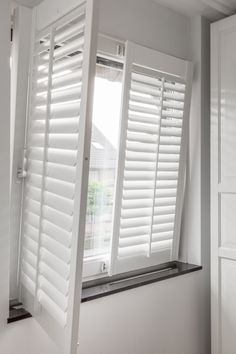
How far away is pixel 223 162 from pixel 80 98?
3.69 feet

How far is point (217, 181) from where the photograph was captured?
6.21 feet

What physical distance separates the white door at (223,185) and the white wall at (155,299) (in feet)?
0.31

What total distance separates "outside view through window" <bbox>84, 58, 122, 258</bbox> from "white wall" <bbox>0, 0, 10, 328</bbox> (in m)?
0.51

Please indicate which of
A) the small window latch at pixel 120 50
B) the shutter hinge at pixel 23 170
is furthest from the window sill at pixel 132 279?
the small window latch at pixel 120 50

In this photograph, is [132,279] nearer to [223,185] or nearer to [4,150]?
[223,185]

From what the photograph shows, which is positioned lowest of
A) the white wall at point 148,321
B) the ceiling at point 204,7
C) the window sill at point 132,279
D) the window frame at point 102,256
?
the white wall at point 148,321

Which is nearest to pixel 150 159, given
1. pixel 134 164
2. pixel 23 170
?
pixel 134 164

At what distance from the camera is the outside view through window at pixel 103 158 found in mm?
1673

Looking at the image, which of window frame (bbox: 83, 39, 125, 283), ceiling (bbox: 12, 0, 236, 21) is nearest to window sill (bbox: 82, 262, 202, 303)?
window frame (bbox: 83, 39, 125, 283)

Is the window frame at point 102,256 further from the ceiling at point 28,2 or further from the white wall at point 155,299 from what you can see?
the ceiling at point 28,2

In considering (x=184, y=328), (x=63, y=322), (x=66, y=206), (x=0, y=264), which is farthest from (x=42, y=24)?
(x=184, y=328)

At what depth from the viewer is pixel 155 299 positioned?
1.75m

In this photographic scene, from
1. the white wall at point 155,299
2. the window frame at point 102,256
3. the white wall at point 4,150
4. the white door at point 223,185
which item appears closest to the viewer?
the white wall at point 4,150

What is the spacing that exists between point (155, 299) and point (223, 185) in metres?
0.73
